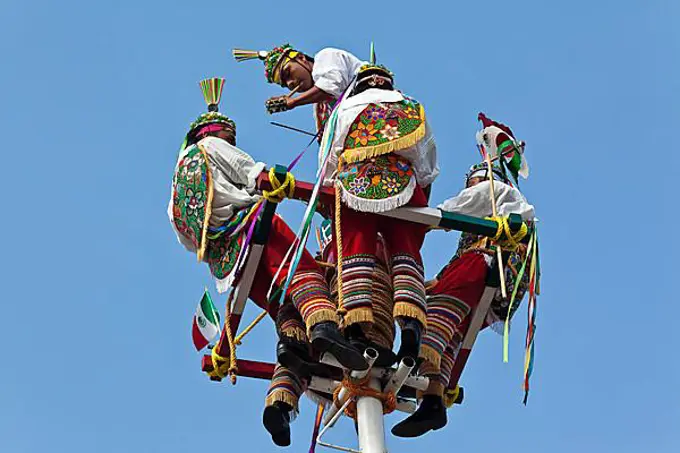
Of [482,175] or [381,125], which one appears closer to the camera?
[381,125]

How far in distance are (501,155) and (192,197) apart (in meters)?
2.56

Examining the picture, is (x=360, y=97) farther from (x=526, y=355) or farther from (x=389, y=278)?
(x=526, y=355)

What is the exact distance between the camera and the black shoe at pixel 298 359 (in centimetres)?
1121

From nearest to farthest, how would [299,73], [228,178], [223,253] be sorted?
[223,253], [228,178], [299,73]

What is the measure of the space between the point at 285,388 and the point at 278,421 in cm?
25

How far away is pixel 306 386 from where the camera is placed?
11508 mm

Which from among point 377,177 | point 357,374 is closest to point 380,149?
point 377,177

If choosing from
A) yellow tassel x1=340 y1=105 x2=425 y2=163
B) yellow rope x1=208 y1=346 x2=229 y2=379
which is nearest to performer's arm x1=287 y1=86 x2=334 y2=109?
yellow tassel x1=340 y1=105 x2=425 y2=163

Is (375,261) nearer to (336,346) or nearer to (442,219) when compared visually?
(442,219)

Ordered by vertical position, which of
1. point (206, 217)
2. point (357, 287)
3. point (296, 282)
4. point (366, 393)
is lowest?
point (366, 393)

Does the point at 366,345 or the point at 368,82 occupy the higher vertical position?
the point at 368,82

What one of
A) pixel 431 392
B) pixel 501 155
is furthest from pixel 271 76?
pixel 431 392

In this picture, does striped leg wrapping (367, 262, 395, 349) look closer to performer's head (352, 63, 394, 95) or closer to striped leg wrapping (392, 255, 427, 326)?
striped leg wrapping (392, 255, 427, 326)

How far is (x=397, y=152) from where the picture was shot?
11344 mm
